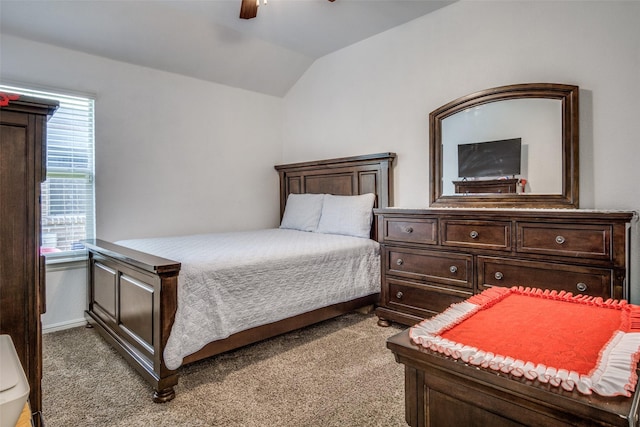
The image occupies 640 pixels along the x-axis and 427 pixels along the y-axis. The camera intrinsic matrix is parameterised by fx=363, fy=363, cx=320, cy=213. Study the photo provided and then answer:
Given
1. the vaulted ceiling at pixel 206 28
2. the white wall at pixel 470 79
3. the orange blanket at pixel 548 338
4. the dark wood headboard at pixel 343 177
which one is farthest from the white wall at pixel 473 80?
the orange blanket at pixel 548 338

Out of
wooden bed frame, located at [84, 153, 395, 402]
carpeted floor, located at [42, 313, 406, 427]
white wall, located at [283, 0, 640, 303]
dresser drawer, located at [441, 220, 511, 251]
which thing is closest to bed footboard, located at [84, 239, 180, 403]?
wooden bed frame, located at [84, 153, 395, 402]

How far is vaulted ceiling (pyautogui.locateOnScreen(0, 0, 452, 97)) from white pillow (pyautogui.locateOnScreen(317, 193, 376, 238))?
1.65 metres

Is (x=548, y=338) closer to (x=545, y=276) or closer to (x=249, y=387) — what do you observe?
(x=545, y=276)

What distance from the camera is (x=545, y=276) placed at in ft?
7.16

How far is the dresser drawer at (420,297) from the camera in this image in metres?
2.60

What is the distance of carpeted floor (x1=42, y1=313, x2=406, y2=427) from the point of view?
1728 mm

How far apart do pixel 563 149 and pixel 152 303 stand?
2.79 metres

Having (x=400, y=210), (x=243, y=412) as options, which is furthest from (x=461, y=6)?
(x=243, y=412)

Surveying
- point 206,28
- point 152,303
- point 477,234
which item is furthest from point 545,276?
point 206,28

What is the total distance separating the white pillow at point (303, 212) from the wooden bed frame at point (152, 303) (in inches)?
14.5

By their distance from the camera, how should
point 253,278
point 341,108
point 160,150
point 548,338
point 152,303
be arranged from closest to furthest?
point 548,338
point 152,303
point 253,278
point 160,150
point 341,108

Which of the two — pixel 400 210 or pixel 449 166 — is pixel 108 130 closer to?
pixel 400 210

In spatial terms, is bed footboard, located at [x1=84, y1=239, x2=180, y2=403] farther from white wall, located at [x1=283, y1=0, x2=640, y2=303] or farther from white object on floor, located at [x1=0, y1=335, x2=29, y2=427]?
white wall, located at [x1=283, y1=0, x2=640, y2=303]

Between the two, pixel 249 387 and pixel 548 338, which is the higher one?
pixel 548 338
